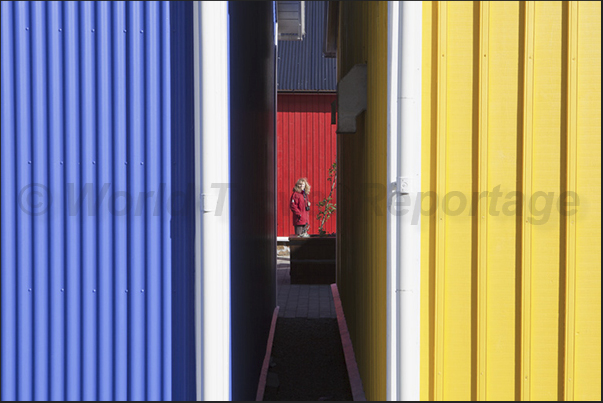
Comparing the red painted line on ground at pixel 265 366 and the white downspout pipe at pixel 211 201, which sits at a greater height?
the white downspout pipe at pixel 211 201

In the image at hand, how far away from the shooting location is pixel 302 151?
1344 centimetres

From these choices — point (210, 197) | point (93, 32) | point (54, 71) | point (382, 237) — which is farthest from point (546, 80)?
point (54, 71)

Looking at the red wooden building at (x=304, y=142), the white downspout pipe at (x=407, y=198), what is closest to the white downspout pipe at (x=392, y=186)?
the white downspout pipe at (x=407, y=198)

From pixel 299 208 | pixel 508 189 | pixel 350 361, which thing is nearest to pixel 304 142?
pixel 299 208

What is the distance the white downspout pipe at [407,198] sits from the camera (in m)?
2.42

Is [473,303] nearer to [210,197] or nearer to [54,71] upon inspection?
[210,197]

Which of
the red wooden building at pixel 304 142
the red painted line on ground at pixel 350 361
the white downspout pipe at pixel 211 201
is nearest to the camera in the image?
the white downspout pipe at pixel 211 201

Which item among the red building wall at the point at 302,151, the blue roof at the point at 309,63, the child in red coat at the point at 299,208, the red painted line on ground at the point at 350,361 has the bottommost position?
the red painted line on ground at the point at 350,361

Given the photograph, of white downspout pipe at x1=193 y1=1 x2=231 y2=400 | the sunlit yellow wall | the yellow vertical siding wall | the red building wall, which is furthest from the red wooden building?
white downspout pipe at x1=193 y1=1 x2=231 y2=400

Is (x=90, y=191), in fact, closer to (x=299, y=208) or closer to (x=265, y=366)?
(x=265, y=366)

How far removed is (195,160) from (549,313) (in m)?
1.91
